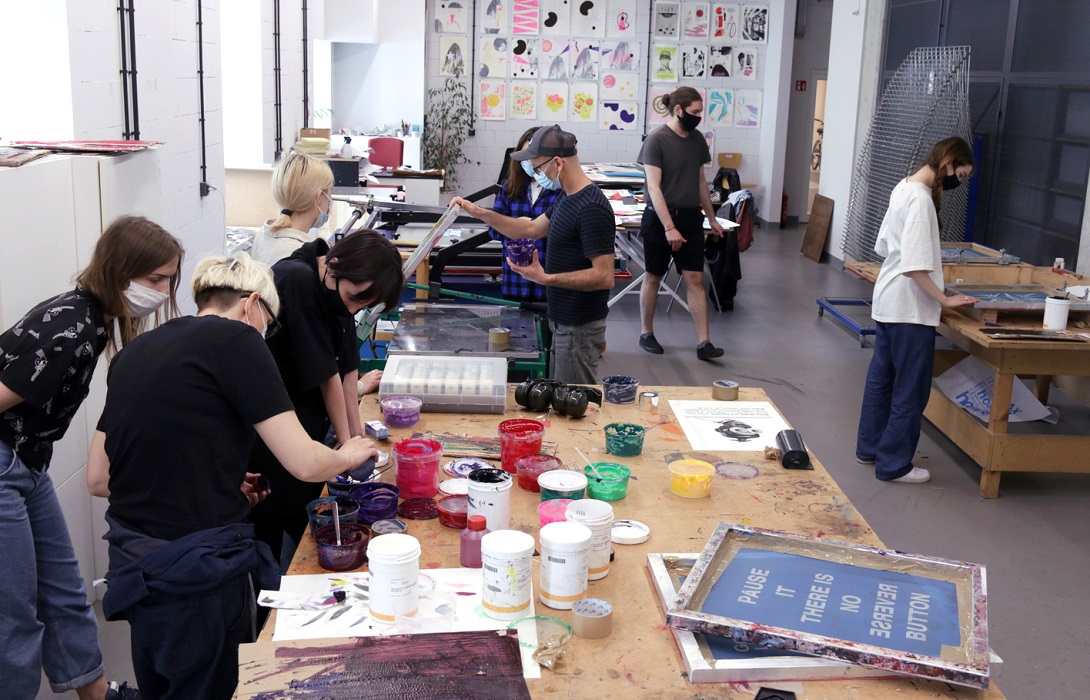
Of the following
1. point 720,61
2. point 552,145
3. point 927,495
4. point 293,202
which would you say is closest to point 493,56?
point 720,61

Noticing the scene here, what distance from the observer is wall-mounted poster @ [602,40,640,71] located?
1242 centimetres

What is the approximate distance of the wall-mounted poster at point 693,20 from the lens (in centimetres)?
1243

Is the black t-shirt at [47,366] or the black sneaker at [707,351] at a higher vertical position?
the black t-shirt at [47,366]

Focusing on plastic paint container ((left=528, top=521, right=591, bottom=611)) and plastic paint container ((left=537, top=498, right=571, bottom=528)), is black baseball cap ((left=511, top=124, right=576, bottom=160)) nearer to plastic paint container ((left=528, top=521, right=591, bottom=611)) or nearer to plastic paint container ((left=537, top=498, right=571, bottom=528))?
plastic paint container ((left=537, top=498, right=571, bottom=528))

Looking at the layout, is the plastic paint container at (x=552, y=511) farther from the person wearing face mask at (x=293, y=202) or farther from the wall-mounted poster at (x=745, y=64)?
the wall-mounted poster at (x=745, y=64)

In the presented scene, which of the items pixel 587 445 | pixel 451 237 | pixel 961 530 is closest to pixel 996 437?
pixel 961 530

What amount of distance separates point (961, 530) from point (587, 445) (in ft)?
7.01

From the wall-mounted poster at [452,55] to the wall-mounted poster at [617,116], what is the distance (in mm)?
1826

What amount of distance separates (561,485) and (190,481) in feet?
2.75

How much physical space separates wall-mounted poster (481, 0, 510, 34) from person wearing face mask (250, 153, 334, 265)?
9.18 metres

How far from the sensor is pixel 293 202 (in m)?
3.53

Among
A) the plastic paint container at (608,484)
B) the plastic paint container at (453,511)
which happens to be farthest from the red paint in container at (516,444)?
the plastic paint container at (453,511)

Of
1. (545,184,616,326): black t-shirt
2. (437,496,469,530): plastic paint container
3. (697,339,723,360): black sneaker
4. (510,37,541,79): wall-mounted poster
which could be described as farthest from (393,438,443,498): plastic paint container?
(510,37,541,79): wall-mounted poster

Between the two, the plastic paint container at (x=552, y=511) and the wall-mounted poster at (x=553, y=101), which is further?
the wall-mounted poster at (x=553, y=101)
